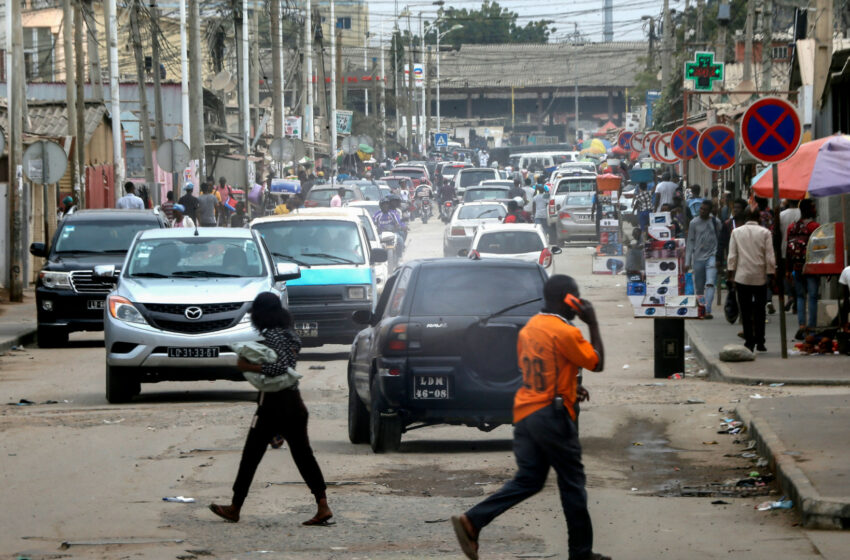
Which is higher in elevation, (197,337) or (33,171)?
(33,171)

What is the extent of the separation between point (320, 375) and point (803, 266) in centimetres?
655

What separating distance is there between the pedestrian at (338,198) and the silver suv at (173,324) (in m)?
18.9

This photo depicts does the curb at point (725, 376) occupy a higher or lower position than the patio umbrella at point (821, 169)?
lower

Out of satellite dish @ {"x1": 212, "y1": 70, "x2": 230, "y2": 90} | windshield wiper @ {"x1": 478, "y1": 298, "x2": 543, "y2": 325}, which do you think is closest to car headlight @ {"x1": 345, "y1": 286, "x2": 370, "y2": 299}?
windshield wiper @ {"x1": 478, "y1": 298, "x2": 543, "y2": 325}

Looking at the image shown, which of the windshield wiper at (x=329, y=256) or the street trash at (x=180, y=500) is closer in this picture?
the street trash at (x=180, y=500)

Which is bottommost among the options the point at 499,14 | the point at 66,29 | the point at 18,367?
the point at 18,367

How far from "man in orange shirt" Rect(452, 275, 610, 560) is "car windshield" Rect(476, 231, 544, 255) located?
20.0 m

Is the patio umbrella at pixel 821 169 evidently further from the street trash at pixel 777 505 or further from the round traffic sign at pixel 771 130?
→ the street trash at pixel 777 505

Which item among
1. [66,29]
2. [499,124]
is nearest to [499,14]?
[499,124]

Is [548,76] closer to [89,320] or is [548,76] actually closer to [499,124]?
[499,124]

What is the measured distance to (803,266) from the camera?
63.0ft

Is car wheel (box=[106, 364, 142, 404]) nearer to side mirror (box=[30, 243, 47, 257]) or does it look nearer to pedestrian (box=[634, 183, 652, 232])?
side mirror (box=[30, 243, 47, 257])

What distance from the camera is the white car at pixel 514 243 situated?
27358mm

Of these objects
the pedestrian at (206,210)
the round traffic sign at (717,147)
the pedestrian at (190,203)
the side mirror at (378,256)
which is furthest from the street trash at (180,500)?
the pedestrian at (206,210)
